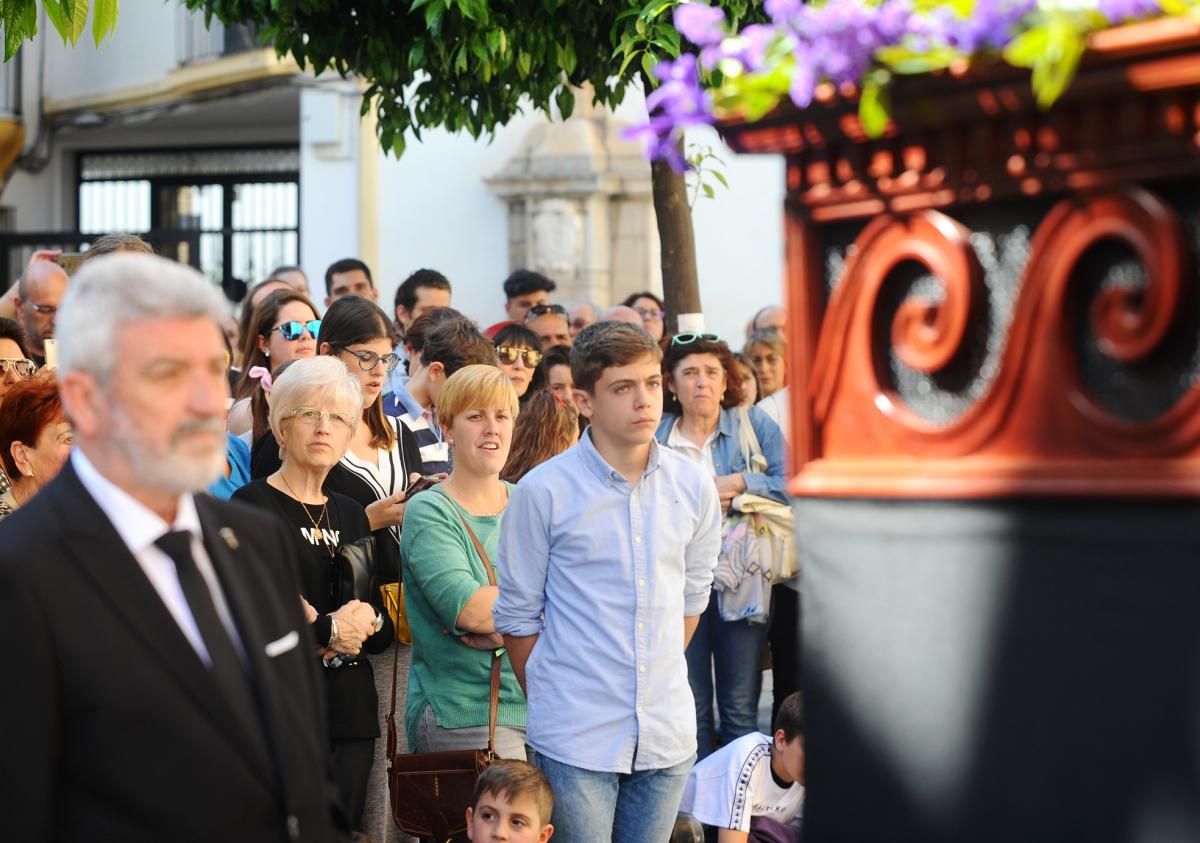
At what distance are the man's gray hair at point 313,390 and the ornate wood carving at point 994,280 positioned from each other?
12.0 ft

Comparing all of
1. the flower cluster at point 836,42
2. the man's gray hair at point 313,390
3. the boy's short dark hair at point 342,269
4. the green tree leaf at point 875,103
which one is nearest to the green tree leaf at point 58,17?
the man's gray hair at point 313,390

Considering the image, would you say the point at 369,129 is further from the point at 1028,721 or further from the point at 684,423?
the point at 1028,721

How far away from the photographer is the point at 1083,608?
81.9 inches

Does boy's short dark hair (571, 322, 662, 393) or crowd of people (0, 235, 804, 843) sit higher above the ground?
boy's short dark hair (571, 322, 662, 393)

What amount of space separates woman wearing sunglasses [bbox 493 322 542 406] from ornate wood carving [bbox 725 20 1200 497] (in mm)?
5822

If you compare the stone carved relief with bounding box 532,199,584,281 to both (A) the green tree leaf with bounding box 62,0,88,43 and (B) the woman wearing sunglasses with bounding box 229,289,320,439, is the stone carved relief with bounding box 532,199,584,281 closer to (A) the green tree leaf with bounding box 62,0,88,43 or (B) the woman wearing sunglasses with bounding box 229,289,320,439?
(B) the woman wearing sunglasses with bounding box 229,289,320,439

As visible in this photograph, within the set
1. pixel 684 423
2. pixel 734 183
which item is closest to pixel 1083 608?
pixel 684 423

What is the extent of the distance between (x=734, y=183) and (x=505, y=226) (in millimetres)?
2502

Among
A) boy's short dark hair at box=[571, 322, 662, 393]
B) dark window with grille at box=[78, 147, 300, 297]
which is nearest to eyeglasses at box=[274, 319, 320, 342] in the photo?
boy's short dark hair at box=[571, 322, 662, 393]

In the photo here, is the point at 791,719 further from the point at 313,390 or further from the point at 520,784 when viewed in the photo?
the point at 313,390

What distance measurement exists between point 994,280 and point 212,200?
2180 centimetres

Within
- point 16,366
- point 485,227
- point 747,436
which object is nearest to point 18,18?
point 16,366

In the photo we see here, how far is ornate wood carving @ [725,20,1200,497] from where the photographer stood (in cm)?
202

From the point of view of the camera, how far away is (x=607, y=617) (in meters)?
5.37
